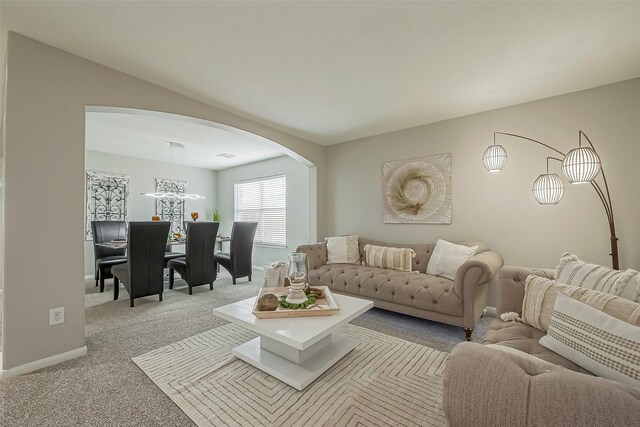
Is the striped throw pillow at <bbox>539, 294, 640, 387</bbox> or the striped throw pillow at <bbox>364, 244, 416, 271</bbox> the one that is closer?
the striped throw pillow at <bbox>539, 294, 640, 387</bbox>

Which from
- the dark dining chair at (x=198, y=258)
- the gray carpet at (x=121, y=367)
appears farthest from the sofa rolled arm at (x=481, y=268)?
the dark dining chair at (x=198, y=258)

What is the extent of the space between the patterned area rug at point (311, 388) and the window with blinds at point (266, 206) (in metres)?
3.35

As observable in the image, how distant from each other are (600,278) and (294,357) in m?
2.01

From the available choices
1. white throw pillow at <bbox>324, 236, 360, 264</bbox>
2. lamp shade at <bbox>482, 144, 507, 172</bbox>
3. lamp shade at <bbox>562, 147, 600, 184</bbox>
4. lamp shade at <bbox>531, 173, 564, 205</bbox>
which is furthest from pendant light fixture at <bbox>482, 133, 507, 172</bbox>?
white throw pillow at <bbox>324, 236, 360, 264</bbox>

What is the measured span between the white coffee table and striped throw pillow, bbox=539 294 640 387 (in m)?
1.17

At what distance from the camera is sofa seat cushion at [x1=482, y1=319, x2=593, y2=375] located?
4.25 feet

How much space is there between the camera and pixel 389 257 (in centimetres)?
343

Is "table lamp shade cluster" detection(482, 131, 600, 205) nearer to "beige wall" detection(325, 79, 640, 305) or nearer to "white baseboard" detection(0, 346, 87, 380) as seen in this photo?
"beige wall" detection(325, 79, 640, 305)

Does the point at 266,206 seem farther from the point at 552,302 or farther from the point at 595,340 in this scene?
the point at 595,340

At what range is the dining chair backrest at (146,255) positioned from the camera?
3250 mm

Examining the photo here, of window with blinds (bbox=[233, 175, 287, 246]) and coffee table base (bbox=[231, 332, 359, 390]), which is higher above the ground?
window with blinds (bbox=[233, 175, 287, 246])

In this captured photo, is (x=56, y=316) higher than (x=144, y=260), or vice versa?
(x=144, y=260)

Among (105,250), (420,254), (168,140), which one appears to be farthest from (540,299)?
(105,250)

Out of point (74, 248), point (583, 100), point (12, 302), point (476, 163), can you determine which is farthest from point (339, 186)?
point (12, 302)
